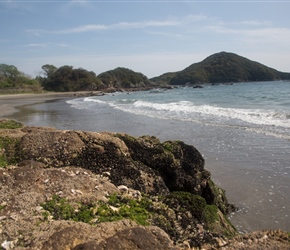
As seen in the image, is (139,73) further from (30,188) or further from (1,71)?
(30,188)

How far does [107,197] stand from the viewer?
182 inches

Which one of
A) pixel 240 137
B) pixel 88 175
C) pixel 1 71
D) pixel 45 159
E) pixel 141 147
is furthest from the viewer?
pixel 1 71

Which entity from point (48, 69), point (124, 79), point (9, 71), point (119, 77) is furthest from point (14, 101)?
point (119, 77)

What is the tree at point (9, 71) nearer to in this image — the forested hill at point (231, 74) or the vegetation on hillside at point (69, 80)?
the vegetation on hillside at point (69, 80)

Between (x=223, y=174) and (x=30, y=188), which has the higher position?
(x=30, y=188)

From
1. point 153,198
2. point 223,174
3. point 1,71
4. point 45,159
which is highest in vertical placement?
point 1,71

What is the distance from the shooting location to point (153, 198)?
4836mm

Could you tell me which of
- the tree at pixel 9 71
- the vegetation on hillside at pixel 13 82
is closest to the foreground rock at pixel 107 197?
the vegetation on hillside at pixel 13 82

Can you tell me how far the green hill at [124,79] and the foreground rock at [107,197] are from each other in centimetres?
11395

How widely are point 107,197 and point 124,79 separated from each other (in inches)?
5490

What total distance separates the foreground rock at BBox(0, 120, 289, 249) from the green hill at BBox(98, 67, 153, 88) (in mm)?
113949

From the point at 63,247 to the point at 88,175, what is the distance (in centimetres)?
220

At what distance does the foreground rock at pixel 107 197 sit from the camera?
11.2 ft

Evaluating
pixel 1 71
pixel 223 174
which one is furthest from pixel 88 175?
pixel 1 71
